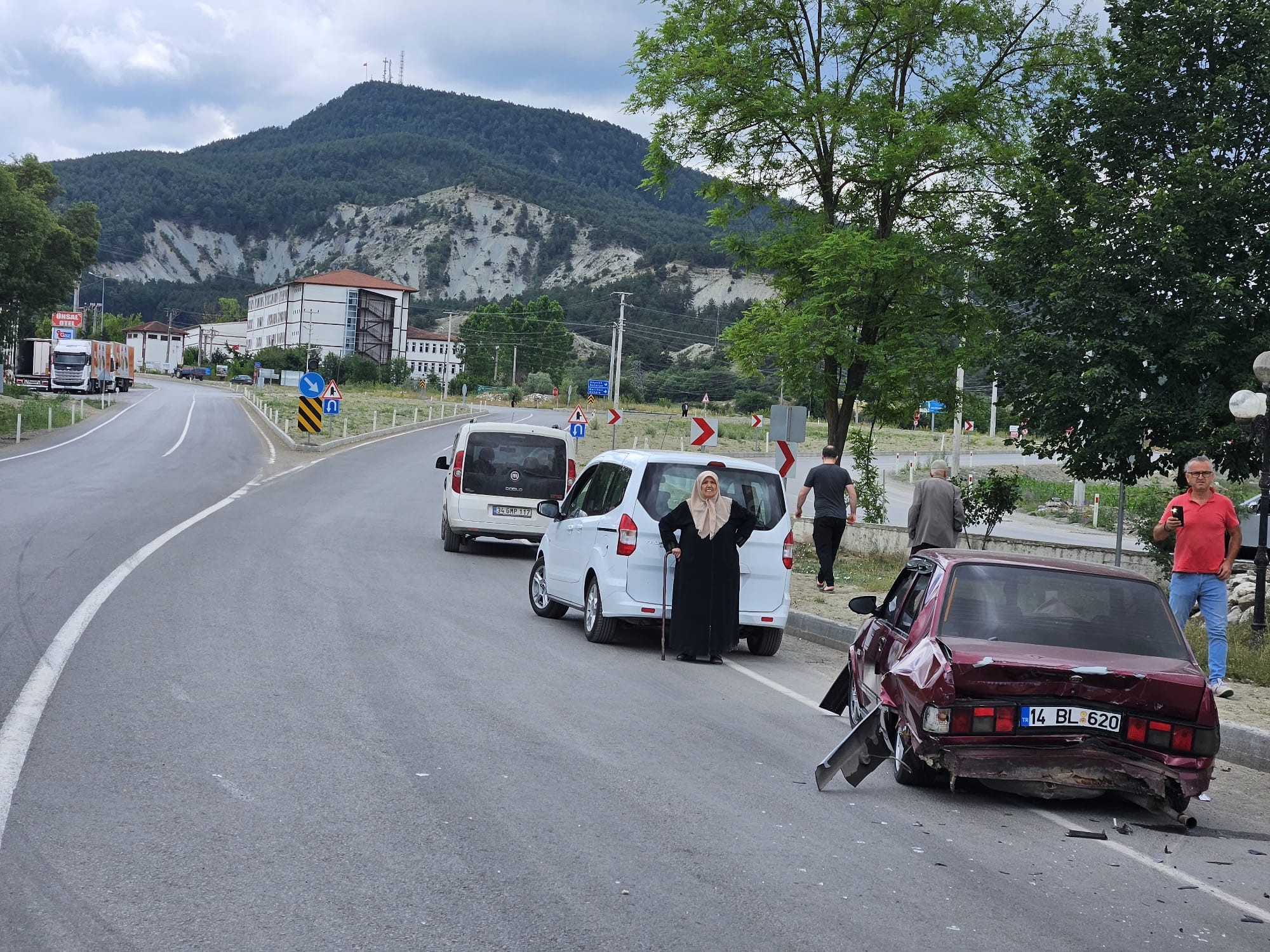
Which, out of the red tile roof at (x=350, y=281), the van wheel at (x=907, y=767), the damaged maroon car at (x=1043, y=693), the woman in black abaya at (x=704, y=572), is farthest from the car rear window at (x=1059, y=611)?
the red tile roof at (x=350, y=281)

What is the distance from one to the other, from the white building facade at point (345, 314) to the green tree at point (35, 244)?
7594 centimetres

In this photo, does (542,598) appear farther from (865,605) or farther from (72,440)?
(72,440)

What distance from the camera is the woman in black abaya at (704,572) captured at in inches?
444

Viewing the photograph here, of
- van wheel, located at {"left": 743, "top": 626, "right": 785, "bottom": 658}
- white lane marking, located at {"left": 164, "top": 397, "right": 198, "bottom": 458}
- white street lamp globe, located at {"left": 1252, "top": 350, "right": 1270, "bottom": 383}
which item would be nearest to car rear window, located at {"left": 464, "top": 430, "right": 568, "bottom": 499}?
van wheel, located at {"left": 743, "top": 626, "right": 785, "bottom": 658}

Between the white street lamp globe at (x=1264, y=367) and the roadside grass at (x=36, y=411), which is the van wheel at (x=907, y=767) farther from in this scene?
the roadside grass at (x=36, y=411)

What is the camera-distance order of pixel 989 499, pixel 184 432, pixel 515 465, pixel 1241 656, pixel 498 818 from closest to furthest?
pixel 498 818 → pixel 1241 656 → pixel 515 465 → pixel 989 499 → pixel 184 432

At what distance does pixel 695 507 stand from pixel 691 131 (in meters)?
13.9

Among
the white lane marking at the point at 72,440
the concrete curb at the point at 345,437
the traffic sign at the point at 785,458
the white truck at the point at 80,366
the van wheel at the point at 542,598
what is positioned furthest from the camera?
the white truck at the point at 80,366

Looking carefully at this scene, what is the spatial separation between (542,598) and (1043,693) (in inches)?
297

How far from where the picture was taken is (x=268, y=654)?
31.4 ft

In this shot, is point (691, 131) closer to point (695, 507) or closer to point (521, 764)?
point (695, 507)

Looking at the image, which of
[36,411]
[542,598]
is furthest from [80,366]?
[542,598]

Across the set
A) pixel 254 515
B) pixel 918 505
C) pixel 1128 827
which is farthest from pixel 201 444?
pixel 1128 827

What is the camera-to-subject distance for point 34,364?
256 ft
